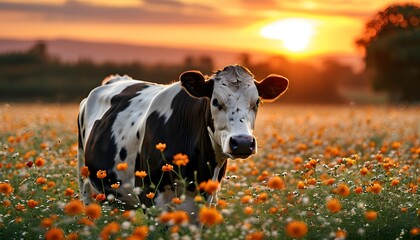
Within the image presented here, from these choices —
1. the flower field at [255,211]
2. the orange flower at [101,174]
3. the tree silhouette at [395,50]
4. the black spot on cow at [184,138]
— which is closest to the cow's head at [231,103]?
the black spot on cow at [184,138]

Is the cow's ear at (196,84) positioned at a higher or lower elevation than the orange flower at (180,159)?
higher

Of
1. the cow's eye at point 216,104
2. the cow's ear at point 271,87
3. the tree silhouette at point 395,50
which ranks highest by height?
the cow's ear at point 271,87

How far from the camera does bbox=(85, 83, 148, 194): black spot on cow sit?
826 centimetres

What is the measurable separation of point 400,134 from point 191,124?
1017cm

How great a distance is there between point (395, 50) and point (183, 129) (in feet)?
143

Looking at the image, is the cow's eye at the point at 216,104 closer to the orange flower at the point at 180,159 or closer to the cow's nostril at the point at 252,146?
the cow's nostril at the point at 252,146

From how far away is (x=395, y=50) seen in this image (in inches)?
1923

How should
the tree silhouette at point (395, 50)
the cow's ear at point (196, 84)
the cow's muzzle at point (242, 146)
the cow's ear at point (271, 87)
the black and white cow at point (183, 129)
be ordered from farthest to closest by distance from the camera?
the tree silhouette at point (395, 50) < the cow's ear at point (271, 87) < the cow's ear at point (196, 84) < the black and white cow at point (183, 129) < the cow's muzzle at point (242, 146)

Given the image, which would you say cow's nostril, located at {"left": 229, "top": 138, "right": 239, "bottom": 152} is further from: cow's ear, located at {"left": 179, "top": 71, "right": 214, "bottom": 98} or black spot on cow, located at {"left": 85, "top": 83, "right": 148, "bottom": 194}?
black spot on cow, located at {"left": 85, "top": 83, "right": 148, "bottom": 194}

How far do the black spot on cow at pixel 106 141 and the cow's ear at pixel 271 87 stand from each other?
1.75 meters

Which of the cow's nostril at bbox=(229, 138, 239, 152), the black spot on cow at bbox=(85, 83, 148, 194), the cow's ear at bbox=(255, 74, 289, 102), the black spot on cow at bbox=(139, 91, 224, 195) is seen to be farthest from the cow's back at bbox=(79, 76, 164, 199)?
the cow's nostril at bbox=(229, 138, 239, 152)

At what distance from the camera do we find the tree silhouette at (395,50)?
4953 centimetres

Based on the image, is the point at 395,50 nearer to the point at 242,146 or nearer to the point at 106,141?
the point at 106,141

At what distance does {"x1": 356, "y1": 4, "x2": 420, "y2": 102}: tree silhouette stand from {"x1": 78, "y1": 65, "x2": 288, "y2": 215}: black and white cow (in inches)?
1683
